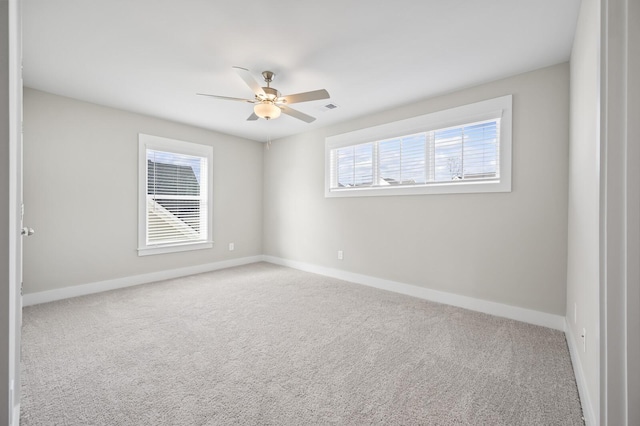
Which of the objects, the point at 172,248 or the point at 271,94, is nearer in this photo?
the point at 271,94

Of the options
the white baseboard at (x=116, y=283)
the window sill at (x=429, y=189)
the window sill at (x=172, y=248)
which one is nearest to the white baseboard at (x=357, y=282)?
the white baseboard at (x=116, y=283)

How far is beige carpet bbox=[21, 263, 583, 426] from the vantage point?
1.55 meters

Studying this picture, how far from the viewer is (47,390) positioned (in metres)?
1.72

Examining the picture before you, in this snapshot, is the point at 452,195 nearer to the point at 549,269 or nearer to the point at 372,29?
the point at 549,269

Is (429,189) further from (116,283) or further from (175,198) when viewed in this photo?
(116,283)

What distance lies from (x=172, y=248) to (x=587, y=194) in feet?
15.9

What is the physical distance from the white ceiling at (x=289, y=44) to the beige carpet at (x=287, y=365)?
2499 millimetres

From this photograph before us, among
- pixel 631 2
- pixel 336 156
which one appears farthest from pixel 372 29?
pixel 336 156

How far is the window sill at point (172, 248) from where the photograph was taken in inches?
162

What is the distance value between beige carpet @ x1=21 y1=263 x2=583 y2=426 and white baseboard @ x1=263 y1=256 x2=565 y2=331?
0.13m

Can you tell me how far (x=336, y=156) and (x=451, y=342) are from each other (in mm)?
3103

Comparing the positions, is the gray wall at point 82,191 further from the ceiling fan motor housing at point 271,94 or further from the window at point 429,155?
the window at point 429,155

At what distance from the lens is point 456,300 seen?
321 cm
